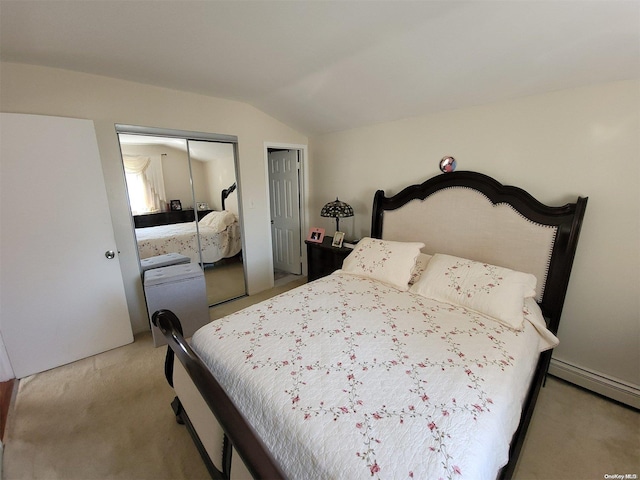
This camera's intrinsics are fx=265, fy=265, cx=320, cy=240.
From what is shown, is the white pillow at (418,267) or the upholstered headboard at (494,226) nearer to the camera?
the upholstered headboard at (494,226)

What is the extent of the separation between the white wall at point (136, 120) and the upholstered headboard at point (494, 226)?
1.62m

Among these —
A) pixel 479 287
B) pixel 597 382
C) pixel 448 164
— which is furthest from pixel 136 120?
pixel 597 382

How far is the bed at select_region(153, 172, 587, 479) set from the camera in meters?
0.86

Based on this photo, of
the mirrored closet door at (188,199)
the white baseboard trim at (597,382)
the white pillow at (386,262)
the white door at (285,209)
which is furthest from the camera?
the white door at (285,209)

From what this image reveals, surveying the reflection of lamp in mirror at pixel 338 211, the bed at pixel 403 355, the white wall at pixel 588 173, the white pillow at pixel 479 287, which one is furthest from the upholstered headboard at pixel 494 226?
the reflection of lamp in mirror at pixel 338 211

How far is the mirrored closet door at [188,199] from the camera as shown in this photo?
2.42m

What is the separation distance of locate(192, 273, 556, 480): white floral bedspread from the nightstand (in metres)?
1.15

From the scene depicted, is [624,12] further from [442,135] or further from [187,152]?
[187,152]

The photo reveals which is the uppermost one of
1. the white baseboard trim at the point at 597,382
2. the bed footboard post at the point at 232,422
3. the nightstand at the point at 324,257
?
the bed footboard post at the point at 232,422

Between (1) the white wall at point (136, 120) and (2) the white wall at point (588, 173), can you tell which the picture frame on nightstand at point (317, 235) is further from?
(2) the white wall at point (588, 173)

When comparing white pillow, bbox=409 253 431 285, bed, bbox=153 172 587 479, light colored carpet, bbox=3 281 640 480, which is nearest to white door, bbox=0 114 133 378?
light colored carpet, bbox=3 281 640 480

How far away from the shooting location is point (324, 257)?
313 centimetres

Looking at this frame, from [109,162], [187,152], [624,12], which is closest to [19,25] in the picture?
[109,162]

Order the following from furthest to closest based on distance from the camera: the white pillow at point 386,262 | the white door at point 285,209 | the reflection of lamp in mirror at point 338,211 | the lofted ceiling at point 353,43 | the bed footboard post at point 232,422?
the white door at point 285,209 < the reflection of lamp in mirror at point 338,211 < the white pillow at point 386,262 < the lofted ceiling at point 353,43 < the bed footboard post at point 232,422
